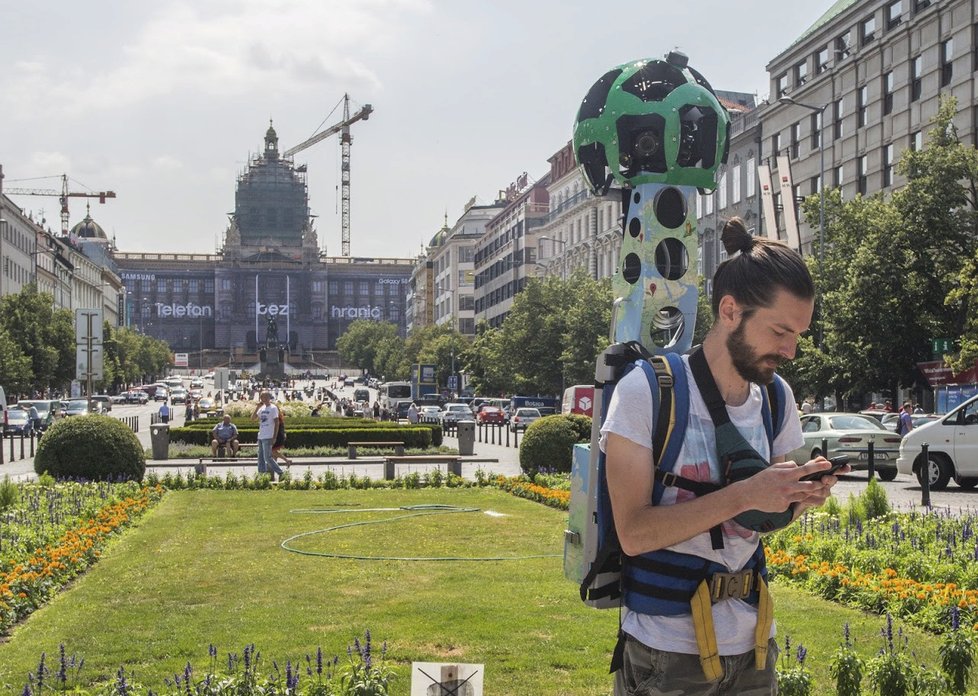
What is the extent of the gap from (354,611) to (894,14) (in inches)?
1731

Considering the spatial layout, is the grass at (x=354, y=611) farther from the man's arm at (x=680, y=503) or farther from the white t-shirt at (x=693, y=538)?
the man's arm at (x=680, y=503)

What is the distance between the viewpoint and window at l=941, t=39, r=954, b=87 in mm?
42056

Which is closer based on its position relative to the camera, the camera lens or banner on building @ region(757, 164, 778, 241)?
the camera lens

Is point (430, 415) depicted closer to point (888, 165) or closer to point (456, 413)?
point (456, 413)

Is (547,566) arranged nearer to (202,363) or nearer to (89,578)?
(89,578)

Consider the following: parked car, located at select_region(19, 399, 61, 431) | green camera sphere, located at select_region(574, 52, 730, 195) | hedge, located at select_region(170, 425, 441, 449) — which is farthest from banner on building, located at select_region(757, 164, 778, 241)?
green camera sphere, located at select_region(574, 52, 730, 195)

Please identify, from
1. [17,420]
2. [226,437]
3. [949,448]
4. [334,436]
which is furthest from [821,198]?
[17,420]

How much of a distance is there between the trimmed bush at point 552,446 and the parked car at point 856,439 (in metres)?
5.28

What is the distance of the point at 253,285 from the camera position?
605 ft

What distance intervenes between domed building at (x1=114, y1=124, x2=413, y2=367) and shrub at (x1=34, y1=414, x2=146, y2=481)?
162 m

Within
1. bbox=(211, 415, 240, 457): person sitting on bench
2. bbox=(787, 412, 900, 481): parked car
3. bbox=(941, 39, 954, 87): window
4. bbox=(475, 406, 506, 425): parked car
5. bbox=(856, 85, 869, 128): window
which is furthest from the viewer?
bbox=(475, 406, 506, 425): parked car

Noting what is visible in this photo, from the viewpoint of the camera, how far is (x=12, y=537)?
1136 centimetres

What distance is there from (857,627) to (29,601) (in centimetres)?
589

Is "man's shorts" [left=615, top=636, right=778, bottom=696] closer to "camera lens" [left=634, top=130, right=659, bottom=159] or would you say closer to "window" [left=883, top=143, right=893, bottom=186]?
"camera lens" [left=634, top=130, right=659, bottom=159]
